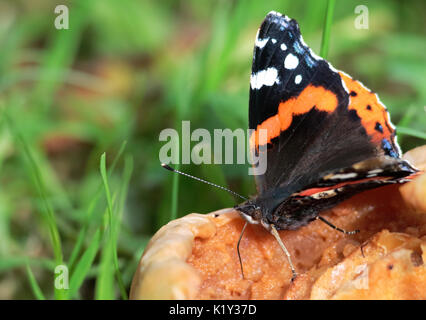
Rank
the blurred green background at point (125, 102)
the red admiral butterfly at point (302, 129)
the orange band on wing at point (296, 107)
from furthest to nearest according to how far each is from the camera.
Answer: the blurred green background at point (125, 102) < the orange band on wing at point (296, 107) < the red admiral butterfly at point (302, 129)

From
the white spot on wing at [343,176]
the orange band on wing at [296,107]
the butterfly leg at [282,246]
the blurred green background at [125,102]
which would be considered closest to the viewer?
the white spot on wing at [343,176]

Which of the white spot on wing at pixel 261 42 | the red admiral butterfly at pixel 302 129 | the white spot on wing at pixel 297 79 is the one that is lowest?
the red admiral butterfly at pixel 302 129

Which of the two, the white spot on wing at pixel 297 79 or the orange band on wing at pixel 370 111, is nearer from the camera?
the orange band on wing at pixel 370 111

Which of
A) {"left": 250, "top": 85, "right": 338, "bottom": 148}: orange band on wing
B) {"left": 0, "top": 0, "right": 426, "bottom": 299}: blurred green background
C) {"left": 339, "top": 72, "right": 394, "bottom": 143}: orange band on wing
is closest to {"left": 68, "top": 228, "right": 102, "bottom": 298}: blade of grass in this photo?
{"left": 0, "top": 0, "right": 426, "bottom": 299}: blurred green background

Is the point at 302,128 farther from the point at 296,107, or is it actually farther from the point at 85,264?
the point at 85,264

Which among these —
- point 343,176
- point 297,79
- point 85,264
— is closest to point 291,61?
point 297,79

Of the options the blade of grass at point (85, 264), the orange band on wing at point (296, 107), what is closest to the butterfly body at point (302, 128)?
the orange band on wing at point (296, 107)

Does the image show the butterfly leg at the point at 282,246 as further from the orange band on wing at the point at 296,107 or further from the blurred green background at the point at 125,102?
→ the blurred green background at the point at 125,102
